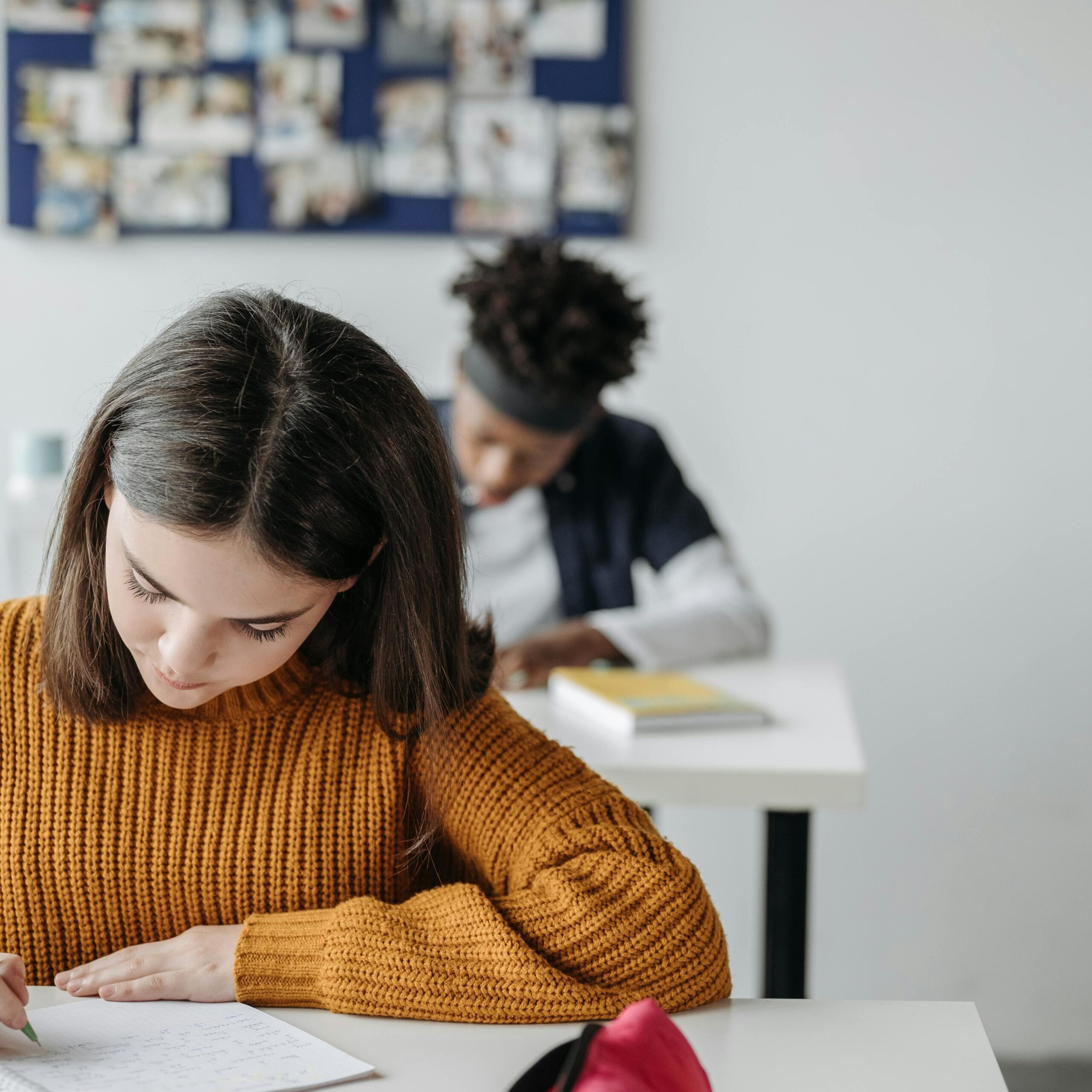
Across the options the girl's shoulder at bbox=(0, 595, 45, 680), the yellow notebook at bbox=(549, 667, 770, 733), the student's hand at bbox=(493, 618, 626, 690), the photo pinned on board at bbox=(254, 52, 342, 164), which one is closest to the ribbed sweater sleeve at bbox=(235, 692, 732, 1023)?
the girl's shoulder at bbox=(0, 595, 45, 680)

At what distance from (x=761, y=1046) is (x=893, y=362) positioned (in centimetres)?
155

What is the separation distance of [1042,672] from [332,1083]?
5.72 feet

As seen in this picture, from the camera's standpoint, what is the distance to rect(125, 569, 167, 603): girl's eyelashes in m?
0.75

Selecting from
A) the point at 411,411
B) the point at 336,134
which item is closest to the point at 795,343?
the point at 336,134

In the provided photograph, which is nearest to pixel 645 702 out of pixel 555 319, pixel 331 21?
pixel 555 319

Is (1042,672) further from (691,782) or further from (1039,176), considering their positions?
(691,782)

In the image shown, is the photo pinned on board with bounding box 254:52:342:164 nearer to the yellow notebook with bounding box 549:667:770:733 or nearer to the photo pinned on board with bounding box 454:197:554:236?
the photo pinned on board with bounding box 454:197:554:236

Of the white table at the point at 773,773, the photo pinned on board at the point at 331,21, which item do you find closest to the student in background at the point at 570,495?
the white table at the point at 773,773

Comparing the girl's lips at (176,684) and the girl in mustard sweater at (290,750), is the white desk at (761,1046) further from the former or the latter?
the girl's lips at (176,684)

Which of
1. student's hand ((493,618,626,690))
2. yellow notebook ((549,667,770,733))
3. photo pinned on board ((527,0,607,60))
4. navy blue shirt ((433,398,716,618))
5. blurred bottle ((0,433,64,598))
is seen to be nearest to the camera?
yellow notebook ((549,667,770,733))

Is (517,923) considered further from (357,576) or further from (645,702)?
(645,702)

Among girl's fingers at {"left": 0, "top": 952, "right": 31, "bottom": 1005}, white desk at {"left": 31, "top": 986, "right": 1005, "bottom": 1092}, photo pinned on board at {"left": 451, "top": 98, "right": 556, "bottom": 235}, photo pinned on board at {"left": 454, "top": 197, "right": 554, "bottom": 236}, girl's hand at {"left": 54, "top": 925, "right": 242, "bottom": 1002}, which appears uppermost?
photo pinned on board at {"left": 451, "top": 98, "right": 556, "bottom": 235}

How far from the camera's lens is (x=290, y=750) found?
924 mm

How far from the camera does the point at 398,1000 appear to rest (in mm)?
753
